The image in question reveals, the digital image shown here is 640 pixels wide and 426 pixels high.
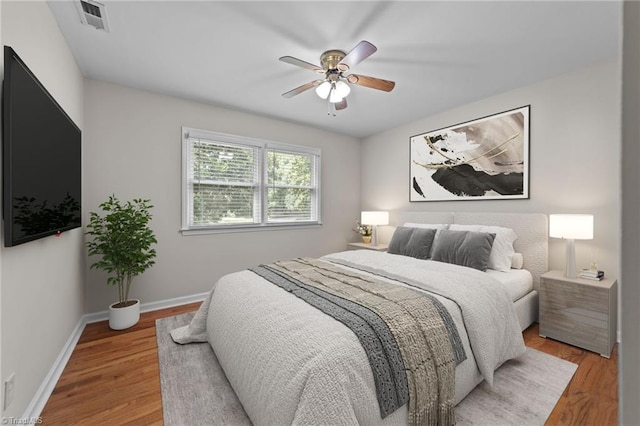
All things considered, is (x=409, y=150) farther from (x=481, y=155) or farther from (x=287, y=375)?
(x=287, y=375)

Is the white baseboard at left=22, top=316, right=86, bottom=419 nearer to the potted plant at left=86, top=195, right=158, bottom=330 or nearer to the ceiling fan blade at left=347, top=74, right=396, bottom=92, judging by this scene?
the potted plant at left=86, top=195, right=158, bottom=330

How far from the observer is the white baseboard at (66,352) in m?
1.65

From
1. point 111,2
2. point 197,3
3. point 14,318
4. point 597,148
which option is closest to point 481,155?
point 597,148

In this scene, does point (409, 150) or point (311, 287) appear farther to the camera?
point (409, 150)

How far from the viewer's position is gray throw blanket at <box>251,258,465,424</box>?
1327mm

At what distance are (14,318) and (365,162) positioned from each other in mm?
4648

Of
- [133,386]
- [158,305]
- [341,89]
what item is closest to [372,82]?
[341,89]

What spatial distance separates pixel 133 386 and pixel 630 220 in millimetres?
2588

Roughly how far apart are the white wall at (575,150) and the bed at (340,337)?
0.29m

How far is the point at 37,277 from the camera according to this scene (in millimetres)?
1729

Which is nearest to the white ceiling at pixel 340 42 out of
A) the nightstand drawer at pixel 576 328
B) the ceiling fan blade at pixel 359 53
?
the ceiling fan blade at pixel 359 53

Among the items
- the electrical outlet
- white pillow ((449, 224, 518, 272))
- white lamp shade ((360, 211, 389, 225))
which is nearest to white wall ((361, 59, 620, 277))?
white pillow ((449, 224, 518, 272))

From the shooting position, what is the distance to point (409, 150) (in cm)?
424

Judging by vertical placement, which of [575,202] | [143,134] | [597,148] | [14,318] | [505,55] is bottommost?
[14,318]
